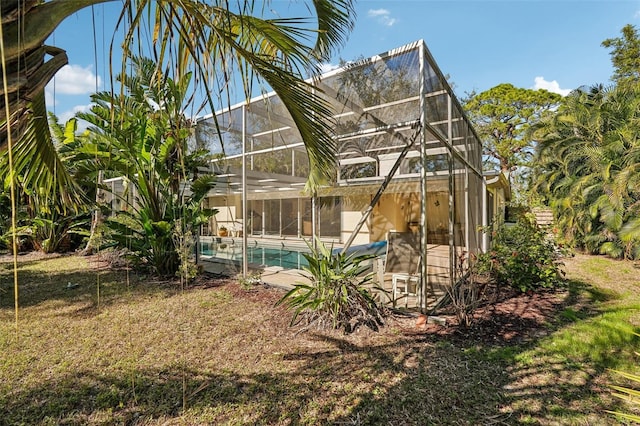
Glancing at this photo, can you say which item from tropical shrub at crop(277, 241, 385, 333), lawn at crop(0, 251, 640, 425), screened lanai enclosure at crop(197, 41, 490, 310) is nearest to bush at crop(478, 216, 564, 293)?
screened lanai enclosure at crop(197, 41, 490, 310)

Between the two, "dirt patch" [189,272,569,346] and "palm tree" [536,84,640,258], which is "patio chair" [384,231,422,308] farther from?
"palm tree" [536,84,640,258]

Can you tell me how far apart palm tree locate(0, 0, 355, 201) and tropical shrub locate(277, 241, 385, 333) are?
216 cm

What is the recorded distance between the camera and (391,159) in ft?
31.8

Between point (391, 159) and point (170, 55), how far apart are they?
27.8ft

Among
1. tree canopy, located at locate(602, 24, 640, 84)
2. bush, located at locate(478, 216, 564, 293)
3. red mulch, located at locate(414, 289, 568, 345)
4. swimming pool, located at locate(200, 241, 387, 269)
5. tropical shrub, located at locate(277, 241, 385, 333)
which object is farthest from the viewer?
tree canopy, located at locate(602, 24, 640, 84)

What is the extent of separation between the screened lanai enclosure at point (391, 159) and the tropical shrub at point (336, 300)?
0.55 metres

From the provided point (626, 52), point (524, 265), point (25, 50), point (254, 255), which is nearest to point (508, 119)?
point (626, 52)

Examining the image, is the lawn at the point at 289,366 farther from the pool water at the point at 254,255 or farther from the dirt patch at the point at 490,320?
the pool water at the point at 254,255

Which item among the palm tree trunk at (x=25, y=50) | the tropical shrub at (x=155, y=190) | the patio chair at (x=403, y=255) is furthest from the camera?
the patio chair at (x=403, y=255)

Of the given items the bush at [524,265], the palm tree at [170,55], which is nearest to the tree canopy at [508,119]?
the bush at [524,265]

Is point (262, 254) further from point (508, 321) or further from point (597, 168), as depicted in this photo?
point (597, 168)

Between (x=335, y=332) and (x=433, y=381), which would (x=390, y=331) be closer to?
(x=335, y=332)

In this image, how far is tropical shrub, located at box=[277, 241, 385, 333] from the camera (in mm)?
5035

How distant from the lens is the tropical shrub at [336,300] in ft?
16.5
